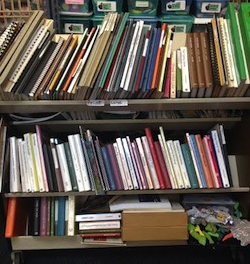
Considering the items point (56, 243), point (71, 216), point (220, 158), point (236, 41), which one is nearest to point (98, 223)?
point (71, 216)

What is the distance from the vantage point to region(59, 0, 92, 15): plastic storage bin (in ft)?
5.93

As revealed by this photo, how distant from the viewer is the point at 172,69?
1.12 metres

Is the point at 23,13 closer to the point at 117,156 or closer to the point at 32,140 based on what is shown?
the point at 32,140

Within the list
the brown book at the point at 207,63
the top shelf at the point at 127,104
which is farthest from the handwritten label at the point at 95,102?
the brown book at the point at 207,63

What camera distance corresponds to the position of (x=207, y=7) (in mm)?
1857

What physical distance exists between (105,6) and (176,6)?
→ 43 cm

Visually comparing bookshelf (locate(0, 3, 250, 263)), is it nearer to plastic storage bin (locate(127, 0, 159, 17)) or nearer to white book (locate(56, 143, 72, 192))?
white book (locate(56, 143, 72, 192))

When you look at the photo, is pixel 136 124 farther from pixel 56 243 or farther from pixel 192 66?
pixel 56 243

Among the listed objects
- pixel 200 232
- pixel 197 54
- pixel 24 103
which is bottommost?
pixel 200 232

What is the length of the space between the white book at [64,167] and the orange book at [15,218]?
0.73 feet

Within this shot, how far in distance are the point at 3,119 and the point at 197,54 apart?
0.80 meters

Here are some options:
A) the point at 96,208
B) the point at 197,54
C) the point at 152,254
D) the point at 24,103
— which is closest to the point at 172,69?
the point at 197,54

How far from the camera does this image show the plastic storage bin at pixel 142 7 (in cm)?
184

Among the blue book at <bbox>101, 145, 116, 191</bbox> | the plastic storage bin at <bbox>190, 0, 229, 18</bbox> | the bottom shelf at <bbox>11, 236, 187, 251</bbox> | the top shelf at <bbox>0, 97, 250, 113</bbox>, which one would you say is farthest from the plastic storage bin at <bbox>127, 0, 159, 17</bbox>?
the bottom shelf at <bbox>11, 236, 187, 251</bbox>
